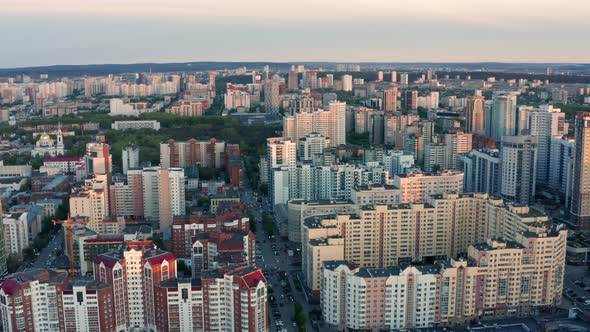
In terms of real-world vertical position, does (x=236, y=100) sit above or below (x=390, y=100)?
below

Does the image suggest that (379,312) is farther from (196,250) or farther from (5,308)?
(5,308)

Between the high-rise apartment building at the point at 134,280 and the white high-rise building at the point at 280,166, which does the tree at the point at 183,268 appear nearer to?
the high-rise apartment building at the point at 134,280

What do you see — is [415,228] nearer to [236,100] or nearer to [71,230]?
[71,230]

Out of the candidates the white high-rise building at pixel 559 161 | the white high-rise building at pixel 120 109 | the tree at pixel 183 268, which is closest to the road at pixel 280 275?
the tree at pixel 183 268

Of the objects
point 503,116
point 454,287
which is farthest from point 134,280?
point 503,116

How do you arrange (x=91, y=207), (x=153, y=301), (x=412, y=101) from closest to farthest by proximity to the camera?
(x=153, y=301), (x=91, y=207), (x=412, y=101)
